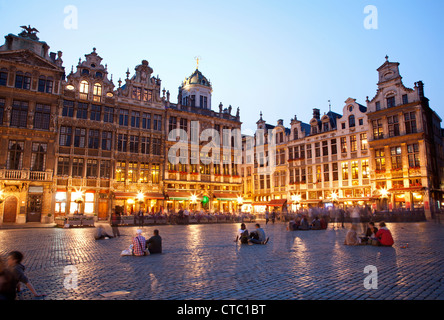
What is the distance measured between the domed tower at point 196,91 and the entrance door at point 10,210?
26814 mm

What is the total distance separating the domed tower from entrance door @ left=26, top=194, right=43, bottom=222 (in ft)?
81.7

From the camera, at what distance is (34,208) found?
3472 centimetres

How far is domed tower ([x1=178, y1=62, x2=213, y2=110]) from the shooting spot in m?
51.5

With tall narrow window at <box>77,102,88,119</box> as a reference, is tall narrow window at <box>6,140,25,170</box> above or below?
below

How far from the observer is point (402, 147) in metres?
40.6

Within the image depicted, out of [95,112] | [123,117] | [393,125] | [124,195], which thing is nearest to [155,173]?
[124,195]

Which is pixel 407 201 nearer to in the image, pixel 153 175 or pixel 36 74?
pixel 153 175

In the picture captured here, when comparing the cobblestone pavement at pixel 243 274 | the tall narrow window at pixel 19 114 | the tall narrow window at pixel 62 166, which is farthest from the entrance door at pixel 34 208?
the cobblestone pavement at pixel 243 274

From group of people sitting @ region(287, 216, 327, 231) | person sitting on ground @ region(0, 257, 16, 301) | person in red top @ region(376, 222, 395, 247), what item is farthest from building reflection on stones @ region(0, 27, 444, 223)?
person sitting on ground @ region(0, 257, 16, 301)

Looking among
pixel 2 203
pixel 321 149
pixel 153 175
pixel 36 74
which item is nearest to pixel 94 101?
pixel 36 74

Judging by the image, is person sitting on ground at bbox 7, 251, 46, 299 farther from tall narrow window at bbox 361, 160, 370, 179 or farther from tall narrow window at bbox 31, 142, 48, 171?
tall narrow window at bbox 361, 160, 370, 179

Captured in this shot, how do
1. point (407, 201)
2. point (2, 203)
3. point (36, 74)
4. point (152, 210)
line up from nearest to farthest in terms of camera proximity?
point (2, 203) < point (36, 74) < point (407, 201) < point (152, 210)

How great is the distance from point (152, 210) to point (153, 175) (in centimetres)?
478
